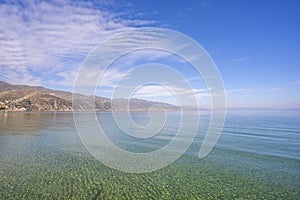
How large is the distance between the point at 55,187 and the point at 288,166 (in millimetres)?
20434

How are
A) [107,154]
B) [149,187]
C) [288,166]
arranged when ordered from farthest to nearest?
[107,154] < [288,166] < [149,187]

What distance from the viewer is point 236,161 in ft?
67.4

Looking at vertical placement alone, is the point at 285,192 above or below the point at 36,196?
below

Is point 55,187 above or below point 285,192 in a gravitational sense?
above

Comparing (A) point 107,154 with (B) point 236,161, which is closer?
(B) point 236,161

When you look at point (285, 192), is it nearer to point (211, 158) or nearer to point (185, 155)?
point (211, 158)

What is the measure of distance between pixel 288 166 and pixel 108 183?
17.1 metres

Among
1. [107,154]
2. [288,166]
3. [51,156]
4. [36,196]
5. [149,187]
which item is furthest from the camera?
[107,154]

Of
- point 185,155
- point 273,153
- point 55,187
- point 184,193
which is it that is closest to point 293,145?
point 273,153

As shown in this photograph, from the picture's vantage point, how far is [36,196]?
37.0ft

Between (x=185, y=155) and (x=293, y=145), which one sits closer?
(x=185, y=155)

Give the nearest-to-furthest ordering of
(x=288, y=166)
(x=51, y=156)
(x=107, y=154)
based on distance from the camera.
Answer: (x=288, y=166) < (x=51, y=156) < (x=107, y=154)

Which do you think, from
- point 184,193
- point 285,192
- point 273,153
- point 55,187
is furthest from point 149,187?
point 273,153

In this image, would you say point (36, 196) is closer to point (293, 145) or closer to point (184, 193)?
point (184, 193)
